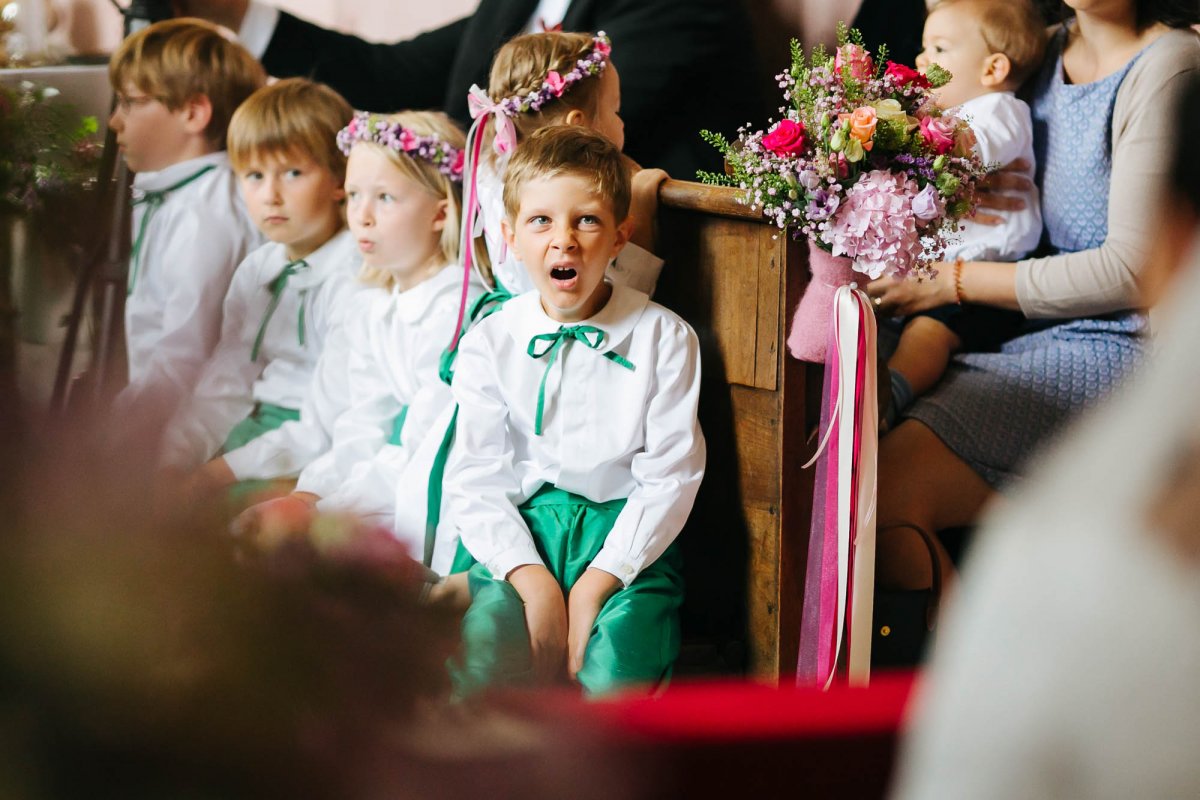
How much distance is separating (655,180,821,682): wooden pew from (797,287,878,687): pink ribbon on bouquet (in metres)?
0.06

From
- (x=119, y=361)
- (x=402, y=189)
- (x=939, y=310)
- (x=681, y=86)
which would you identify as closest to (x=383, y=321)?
(x=402, y=189)

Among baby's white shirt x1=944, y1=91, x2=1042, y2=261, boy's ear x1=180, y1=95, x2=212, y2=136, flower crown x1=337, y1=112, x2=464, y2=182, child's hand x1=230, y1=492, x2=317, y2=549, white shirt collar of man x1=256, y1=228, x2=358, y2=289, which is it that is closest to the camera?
child's hand x1=230, y1=492, x2=317, y2=549

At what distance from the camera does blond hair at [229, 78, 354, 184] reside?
9.52ft

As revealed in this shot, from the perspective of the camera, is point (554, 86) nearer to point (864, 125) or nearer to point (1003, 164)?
point (864, 125)

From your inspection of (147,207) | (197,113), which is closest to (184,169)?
(197,113)

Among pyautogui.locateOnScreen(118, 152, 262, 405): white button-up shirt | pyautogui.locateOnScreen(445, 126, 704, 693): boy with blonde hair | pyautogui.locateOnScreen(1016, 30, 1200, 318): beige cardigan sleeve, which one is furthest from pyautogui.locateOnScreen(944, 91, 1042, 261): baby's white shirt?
pyautogui.locateOnScreen(118, 152, 262, 405): white button-up shirt

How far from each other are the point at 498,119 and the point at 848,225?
0.70 metres

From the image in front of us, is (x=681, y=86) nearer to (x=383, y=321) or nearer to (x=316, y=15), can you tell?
(x=383, y=321)

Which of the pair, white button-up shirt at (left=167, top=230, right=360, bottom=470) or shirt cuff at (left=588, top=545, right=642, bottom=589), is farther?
white button-up shirt at (left=167, top=230, right=360, bottom=470)

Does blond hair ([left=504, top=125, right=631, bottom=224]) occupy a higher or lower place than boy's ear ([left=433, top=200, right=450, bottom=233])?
higher

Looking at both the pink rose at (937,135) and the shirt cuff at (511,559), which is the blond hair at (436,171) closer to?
the shirt cuff at (511,559)

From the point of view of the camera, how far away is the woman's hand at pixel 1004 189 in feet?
8.21

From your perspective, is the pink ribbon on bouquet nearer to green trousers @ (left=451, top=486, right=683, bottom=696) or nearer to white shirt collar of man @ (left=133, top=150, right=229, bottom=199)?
green trousers @ (left=451, top=486, right=683, bottom=696)

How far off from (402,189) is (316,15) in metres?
1.25
